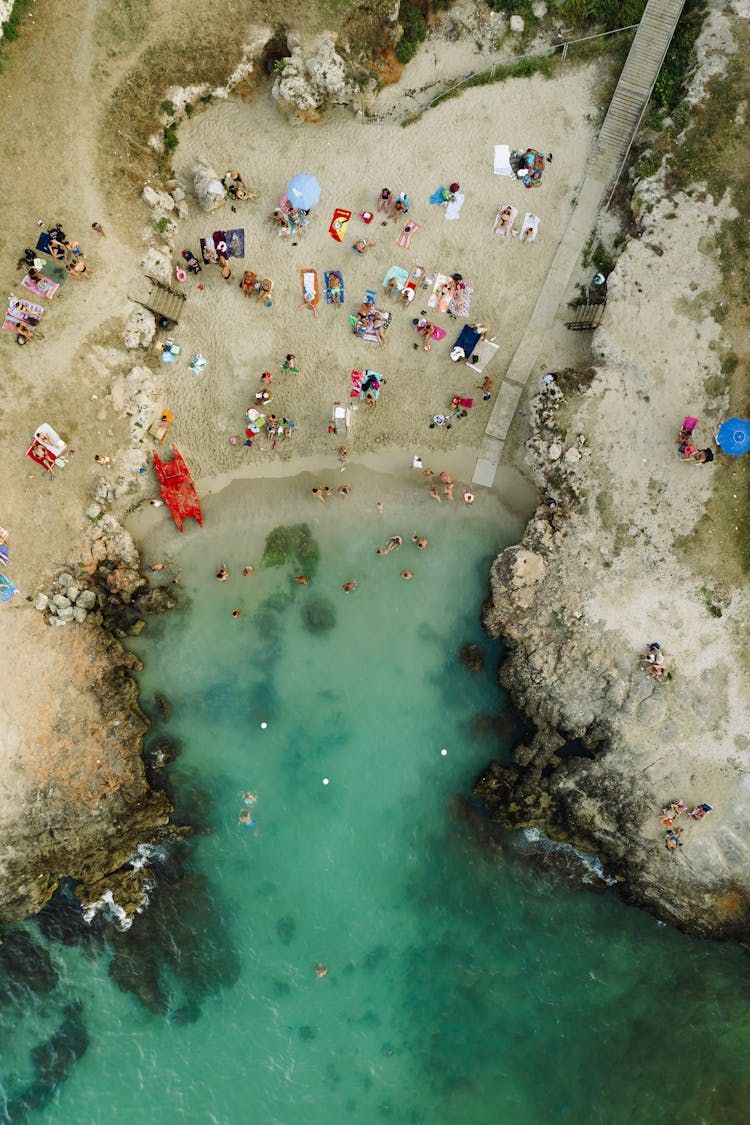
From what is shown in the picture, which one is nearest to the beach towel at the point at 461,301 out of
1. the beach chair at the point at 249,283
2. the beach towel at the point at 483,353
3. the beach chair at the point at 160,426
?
the beach towel at the point at 483,353

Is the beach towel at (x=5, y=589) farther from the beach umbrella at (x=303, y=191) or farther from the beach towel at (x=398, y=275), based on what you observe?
the beach towel at (x=398, y=275)

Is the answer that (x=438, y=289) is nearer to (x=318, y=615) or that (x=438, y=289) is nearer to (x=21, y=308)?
(x=318, y=615)

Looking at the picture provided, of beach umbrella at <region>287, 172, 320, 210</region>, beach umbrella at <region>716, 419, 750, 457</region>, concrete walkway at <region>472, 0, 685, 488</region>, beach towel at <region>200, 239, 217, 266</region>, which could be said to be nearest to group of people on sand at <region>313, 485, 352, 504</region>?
concrete walkway at <region>472, 0, 685, 488</region>

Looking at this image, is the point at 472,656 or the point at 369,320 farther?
the point at 472,656

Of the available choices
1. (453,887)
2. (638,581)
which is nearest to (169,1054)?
(453,887)

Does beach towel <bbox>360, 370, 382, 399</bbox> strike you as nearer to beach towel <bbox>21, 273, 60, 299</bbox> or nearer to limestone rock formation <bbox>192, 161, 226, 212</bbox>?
limestone rock formation <bbox>192, 161, 226, 212</bbox>

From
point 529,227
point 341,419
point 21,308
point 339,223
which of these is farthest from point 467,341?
point 21,308

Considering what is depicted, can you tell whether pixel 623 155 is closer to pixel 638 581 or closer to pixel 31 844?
pixel 638 581
